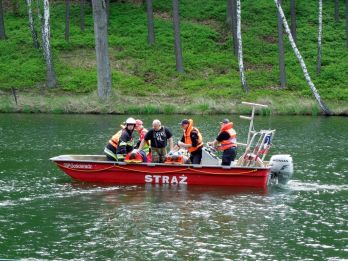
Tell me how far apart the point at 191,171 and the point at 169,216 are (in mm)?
3692

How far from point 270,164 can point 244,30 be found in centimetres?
3433

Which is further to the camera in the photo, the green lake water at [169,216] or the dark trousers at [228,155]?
the dark trousers at [228,155]

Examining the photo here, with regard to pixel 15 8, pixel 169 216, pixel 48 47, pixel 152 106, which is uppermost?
pixel 15 8

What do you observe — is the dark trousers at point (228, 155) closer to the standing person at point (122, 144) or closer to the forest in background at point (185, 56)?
the standing person at point (122, 144)

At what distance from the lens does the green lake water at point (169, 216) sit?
44.3ft

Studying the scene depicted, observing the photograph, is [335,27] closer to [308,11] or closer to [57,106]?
[308,11]

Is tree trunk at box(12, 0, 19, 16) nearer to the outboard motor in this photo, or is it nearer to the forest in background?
the forest in background

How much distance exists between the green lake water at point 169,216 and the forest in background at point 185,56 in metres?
16.8

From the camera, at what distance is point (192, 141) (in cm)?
2022

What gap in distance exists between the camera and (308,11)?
186 feet

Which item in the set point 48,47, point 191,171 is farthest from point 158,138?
point 48,47

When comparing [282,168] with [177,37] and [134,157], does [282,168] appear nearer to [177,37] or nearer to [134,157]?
[134,157]

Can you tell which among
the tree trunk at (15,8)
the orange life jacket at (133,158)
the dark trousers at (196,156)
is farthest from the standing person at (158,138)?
the tree trunk at (15,8)

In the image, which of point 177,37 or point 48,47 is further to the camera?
point 177,37
